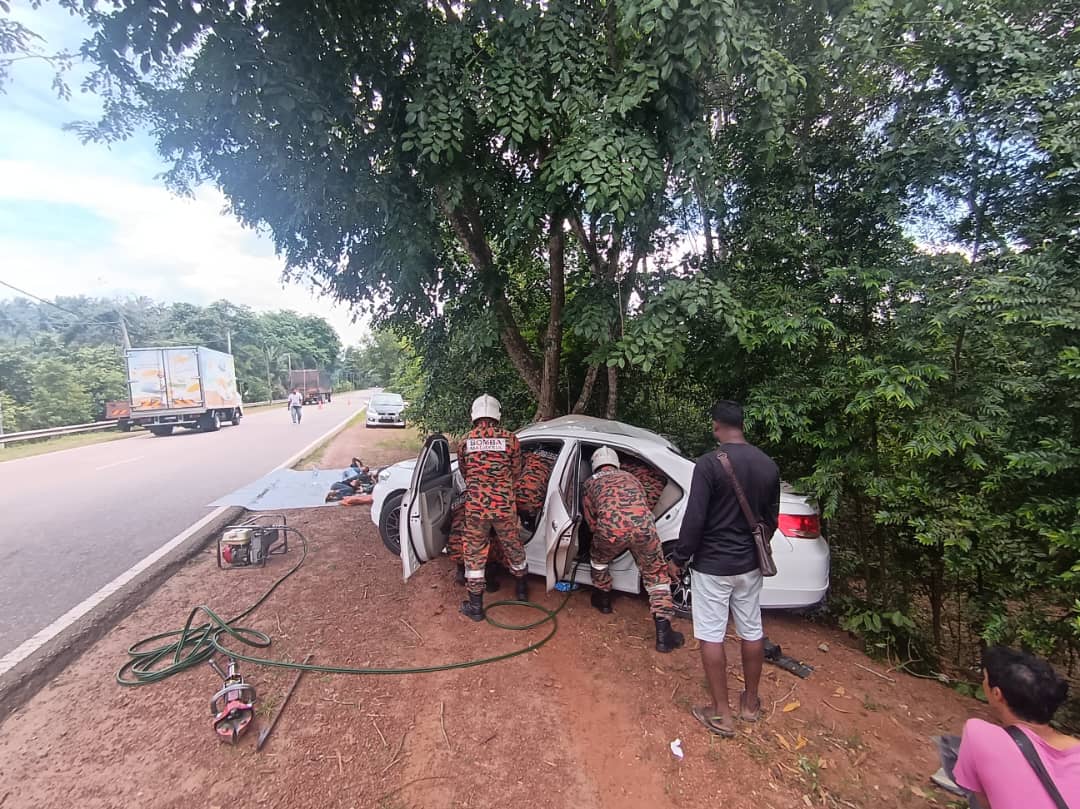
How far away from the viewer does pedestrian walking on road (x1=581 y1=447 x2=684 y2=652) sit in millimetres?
3336

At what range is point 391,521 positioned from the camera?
5.03 meters

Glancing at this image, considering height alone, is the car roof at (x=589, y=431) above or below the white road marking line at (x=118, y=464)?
above

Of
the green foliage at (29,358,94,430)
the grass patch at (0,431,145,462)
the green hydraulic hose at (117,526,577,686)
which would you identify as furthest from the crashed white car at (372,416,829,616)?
the green foliage at (29,358,94,430)

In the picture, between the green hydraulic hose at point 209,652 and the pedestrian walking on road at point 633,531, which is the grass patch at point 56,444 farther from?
the pedestrian walking on road at point 633,531

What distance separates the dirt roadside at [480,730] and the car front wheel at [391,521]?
3.64 feet

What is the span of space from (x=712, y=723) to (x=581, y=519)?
1.53 m

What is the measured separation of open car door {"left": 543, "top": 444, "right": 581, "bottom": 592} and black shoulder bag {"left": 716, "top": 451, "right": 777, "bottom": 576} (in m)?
1.29

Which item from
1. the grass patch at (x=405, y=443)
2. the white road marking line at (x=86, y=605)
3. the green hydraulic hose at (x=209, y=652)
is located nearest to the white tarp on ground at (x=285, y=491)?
the white road marking line at (x=86, y=605)

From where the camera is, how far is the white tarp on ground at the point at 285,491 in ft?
23.2

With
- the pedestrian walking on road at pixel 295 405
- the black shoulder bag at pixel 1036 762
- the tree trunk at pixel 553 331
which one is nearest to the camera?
the black shoulder bag at pixel 1036 762

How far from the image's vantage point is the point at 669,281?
4066 mm

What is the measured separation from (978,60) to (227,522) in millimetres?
8668

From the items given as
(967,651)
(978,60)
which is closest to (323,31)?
(978,60)

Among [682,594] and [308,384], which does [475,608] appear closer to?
[682,594]
